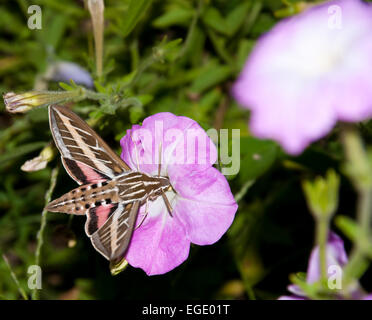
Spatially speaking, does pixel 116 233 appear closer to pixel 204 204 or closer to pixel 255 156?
pixel 204 204

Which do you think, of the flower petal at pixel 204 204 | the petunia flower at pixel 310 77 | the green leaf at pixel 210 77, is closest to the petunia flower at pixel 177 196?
the flower petal at pixel 204 204

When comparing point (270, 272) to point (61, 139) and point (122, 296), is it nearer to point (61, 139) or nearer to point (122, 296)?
point (122, 296)

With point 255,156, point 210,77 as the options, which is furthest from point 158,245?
point 210,77

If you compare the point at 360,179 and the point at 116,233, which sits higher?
the point at 360,179

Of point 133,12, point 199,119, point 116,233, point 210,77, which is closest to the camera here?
point 116,233

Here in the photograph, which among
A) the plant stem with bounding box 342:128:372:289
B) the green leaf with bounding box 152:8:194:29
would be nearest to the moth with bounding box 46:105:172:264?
the plant stem with bounding box 342:128:372:289

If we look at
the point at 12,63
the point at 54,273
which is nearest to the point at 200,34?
the point at 12,63
